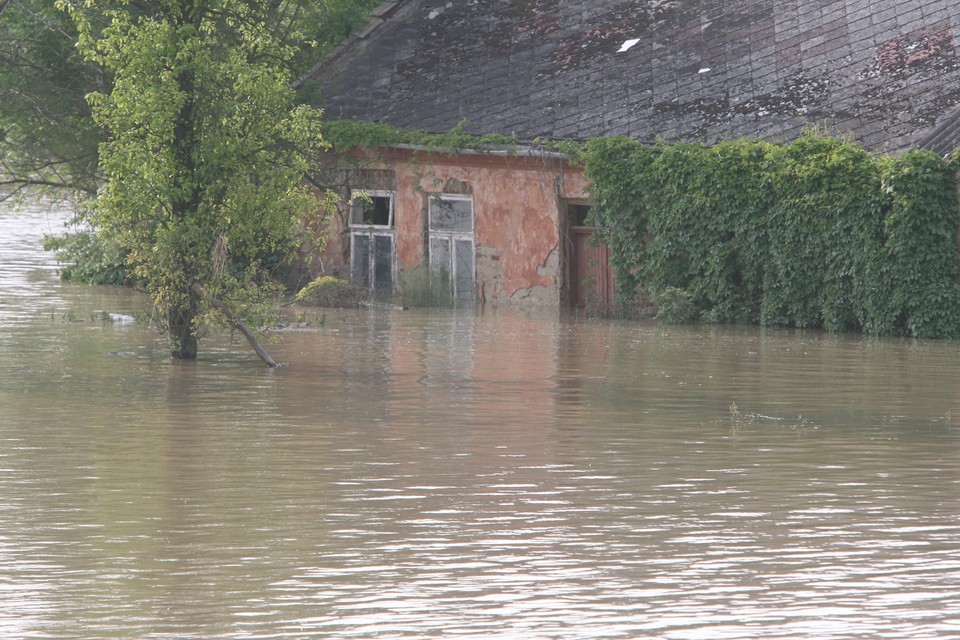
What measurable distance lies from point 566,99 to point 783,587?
18.7m

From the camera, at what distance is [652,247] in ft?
77.6

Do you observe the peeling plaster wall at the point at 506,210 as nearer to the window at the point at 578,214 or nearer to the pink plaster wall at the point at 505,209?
the pink plaster wall at the point at 505,209

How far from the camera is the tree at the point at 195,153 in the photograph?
16.1 meters

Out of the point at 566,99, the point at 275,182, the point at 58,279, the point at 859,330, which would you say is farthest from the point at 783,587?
the point at 58,279

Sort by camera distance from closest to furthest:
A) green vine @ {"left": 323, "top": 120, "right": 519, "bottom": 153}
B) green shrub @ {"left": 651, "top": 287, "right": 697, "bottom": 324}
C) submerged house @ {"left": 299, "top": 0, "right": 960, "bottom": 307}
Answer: green shrub @ {"left": 651, "top": 287, "right": 697, "bottom": 324} < submerged house @ {"left": 299, "top": 0, "right": 960, "bottom": 307} < green vine @ {"left": 323, "top": 120, "right": 519, "bottom": 153}

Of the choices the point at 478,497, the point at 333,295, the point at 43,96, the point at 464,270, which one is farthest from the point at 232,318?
the point at 43,96

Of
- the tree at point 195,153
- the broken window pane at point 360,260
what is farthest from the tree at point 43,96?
the tree at point 195,153

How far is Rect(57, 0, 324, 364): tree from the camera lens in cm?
1609

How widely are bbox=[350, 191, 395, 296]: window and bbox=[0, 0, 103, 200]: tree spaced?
15.1 feet

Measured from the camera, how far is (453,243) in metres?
26.8

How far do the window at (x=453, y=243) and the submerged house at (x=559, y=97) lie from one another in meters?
0.03

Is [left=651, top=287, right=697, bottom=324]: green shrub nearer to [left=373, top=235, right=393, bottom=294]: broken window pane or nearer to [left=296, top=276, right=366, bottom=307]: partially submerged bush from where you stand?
[left=296, top=276, right=366, bottom=307]: partially submerged bush

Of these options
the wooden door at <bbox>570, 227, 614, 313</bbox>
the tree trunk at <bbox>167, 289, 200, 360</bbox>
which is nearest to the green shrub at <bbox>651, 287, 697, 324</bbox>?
the wooden door at <bbox>570, 227, 614, 313</bbox>

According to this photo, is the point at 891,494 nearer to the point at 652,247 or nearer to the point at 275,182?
the point at 275,182
